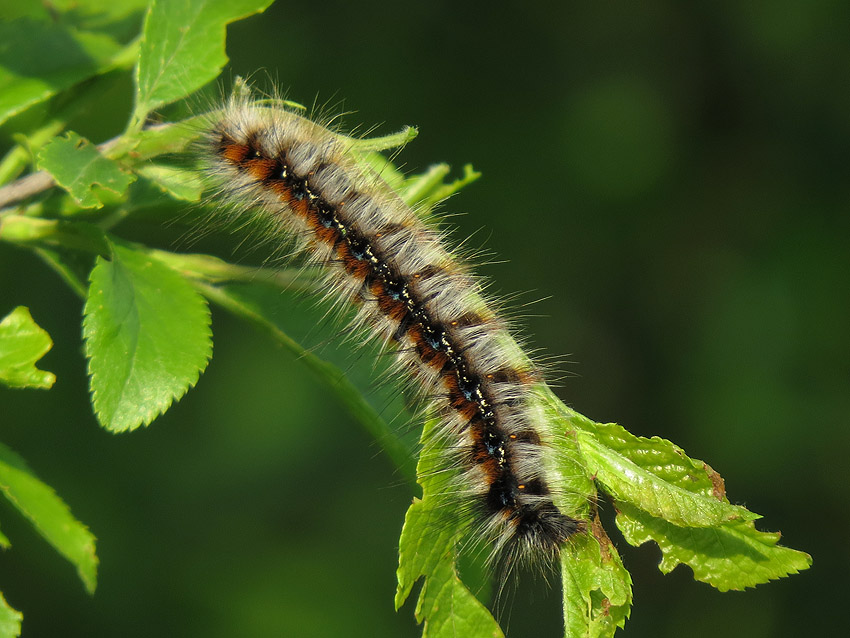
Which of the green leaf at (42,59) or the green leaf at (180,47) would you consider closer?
the green leaf at (180,47)

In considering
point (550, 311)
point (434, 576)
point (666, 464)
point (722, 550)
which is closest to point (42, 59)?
point (434, 576)

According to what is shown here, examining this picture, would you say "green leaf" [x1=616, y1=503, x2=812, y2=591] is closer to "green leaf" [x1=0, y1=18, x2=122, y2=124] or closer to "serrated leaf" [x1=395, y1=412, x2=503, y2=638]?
"serrated leaf" [x1=395, y1=412, x2=503, y2=638]

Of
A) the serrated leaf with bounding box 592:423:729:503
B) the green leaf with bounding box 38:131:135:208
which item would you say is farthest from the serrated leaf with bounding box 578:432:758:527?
the green leaf with bounding box 38:131:135:208

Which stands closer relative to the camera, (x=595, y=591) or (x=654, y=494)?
(x=654, y=494)

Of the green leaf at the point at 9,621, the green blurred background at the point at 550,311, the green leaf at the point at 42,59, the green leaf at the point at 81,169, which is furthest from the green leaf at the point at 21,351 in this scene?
the green blurred background at the point at 550,311

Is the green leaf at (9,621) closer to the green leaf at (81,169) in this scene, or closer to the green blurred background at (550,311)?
the green leaf at (81,169)

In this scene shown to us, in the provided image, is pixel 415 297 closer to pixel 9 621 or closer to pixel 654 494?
pixel 654 494
